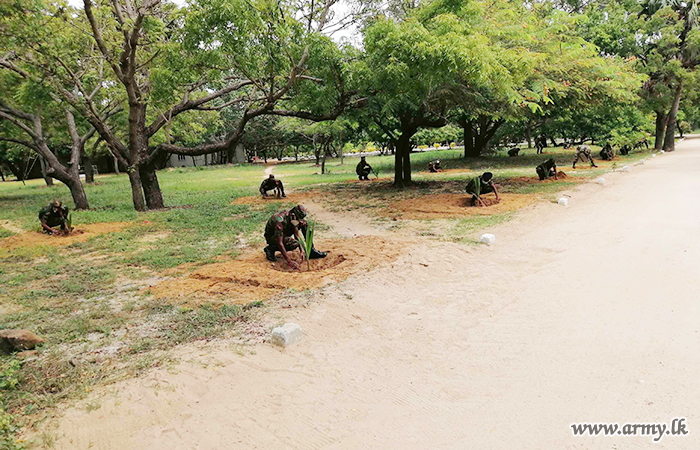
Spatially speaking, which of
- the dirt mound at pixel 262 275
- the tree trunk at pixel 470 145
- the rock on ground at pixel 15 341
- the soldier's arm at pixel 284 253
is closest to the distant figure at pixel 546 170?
the dirt mound at pixel 262 275

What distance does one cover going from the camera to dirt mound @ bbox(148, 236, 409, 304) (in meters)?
5.09

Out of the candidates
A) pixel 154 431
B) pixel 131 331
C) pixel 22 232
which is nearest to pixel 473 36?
pixel 131 331

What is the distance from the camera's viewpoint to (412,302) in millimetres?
4820

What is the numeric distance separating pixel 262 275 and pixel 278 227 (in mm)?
835

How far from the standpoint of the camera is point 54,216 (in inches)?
370

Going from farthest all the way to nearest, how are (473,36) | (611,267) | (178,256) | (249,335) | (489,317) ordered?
(473,36), (178,256), (611,267), (489,317), (249,335)

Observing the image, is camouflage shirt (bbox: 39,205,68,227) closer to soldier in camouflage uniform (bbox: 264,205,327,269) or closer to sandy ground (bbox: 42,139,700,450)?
soldier in camouflage uniform (bbox: 264,205,327,269)

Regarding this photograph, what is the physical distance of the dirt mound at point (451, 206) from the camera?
980 centimetres

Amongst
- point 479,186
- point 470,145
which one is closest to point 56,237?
point 479,186

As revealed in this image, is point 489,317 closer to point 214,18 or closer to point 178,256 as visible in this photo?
point 178,256

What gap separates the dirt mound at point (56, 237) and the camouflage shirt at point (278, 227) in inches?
202

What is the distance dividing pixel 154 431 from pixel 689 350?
4.21 m

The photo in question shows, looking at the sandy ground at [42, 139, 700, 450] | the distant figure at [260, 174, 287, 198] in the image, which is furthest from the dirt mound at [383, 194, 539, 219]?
the distant figure at [260, 174, 287, 198]

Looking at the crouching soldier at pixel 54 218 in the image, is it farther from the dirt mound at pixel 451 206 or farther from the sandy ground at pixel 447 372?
the sandy ground at pixel 447 372
